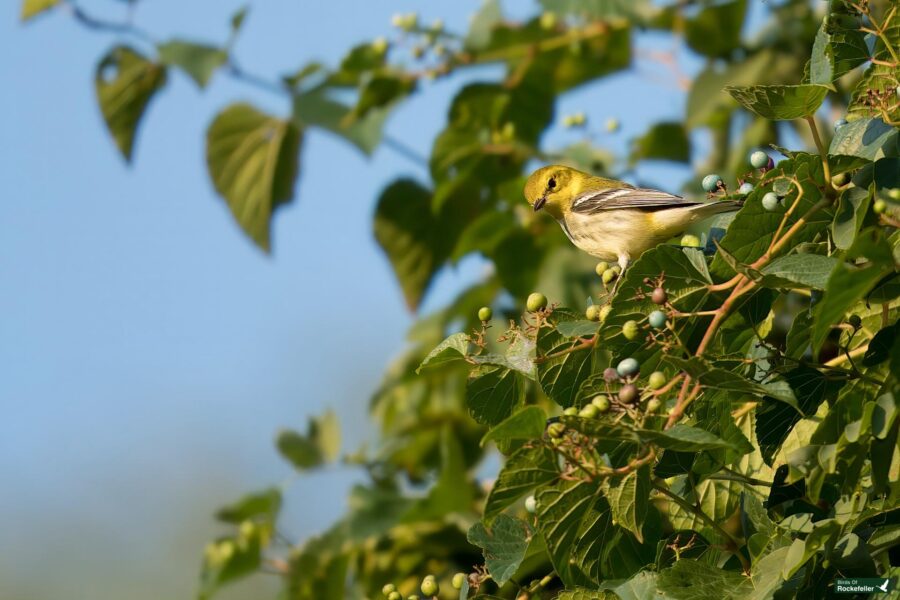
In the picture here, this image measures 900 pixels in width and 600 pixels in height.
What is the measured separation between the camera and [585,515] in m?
2.54

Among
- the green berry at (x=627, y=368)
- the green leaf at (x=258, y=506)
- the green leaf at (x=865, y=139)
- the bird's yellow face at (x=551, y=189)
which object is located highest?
the green leaf at (x=865, y=139)

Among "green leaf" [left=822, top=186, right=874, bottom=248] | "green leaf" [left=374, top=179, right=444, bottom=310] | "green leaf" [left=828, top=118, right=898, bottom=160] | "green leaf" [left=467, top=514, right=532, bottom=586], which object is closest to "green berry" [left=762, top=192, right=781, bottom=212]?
"green leaf" [left=822, top=186, right=874, bottom=248]

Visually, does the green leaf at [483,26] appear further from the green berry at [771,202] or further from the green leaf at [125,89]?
the green berry at [771,202]

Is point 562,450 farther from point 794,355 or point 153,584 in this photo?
point 153,584

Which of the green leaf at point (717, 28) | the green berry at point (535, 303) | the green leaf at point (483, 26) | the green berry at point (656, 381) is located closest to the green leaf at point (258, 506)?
the green leaf at point (483, 26)

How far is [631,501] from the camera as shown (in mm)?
2441

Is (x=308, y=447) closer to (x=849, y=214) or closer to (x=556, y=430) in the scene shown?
(x=556, y=430)

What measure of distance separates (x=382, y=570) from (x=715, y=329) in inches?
130

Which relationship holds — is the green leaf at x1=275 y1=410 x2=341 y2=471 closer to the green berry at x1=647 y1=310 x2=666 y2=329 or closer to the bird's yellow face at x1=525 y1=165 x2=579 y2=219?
the bird's yellow face at x1=525 y1=165 x2=579 y2=219

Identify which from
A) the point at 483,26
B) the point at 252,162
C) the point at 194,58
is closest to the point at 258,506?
the point at 252,162

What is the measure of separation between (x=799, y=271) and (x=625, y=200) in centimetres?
256

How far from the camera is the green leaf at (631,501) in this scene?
2428 millimetres

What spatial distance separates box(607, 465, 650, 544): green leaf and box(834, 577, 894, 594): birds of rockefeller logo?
0.42 m

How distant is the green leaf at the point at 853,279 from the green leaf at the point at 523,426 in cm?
58
